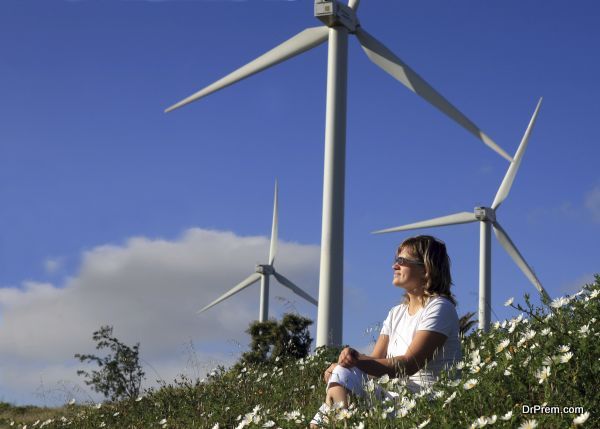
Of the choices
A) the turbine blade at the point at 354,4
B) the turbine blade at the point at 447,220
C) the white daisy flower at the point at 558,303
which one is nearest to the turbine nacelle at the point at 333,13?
the turbine blade at the point at 354,4

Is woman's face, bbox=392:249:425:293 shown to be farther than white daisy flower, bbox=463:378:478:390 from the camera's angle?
Yes

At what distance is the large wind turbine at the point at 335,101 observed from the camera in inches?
695

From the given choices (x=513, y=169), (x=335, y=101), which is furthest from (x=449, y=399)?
(x=513, y=169)

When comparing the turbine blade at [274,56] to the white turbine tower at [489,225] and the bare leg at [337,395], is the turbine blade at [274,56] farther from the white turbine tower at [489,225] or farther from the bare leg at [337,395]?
the bare leg at [337,395]

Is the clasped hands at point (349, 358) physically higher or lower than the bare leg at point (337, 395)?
higher

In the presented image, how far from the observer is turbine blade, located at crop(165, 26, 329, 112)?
2006 cm

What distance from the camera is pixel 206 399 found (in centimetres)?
1069

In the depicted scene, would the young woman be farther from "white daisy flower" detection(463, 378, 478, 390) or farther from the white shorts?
"white daisy flower" detection(463, 378, 478, 390)

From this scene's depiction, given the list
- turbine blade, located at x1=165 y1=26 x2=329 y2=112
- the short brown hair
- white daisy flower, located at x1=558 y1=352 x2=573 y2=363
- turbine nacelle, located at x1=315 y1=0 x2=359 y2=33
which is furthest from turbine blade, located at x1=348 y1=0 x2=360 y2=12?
white daisy flower, located at x1=558 y1=352 x2=573 y2=363

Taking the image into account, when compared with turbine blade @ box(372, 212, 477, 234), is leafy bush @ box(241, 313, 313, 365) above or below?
below

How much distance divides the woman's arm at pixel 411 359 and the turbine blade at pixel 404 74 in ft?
50.7

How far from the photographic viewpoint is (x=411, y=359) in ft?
19.7

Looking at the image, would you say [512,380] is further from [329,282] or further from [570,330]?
[329,282]

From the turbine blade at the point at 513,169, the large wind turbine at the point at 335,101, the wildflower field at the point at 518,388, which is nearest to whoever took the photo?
the wildflower field at the point at 518,388
